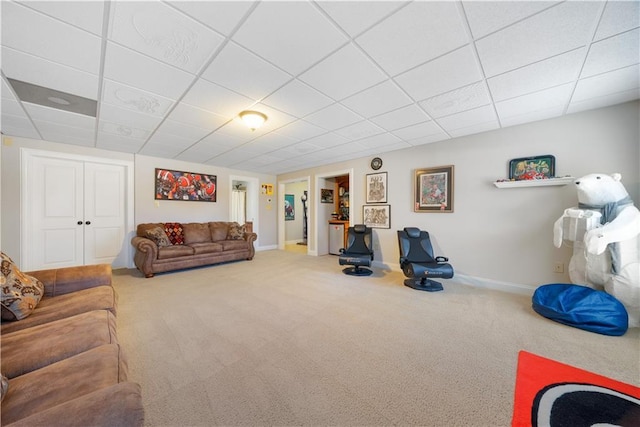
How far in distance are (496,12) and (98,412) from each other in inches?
108

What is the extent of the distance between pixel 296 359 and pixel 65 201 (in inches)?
210

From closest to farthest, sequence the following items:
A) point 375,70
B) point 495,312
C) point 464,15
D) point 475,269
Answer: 1. point 464,15
2. point 375,70
3. point 495,312
4. point 475,269

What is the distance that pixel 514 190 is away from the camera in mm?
3223

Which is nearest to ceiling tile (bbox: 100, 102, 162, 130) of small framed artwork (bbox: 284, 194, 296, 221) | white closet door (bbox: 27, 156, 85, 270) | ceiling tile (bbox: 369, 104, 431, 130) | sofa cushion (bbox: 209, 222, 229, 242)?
white closet door (bbox: 27, 156, 85, 270)

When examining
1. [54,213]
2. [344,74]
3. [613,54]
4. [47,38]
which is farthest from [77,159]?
[613,54]

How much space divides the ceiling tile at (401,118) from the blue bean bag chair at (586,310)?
2.54 meters

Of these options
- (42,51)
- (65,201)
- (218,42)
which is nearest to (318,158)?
(218,42)

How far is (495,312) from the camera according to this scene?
2.56m

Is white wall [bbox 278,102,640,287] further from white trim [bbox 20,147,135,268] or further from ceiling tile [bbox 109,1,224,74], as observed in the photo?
white trim [bbox 20,147,135,268]

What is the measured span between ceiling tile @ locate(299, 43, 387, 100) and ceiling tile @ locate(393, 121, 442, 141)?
1.39 m

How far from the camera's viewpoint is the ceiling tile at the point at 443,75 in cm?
186

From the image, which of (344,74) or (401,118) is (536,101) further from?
(344,74)

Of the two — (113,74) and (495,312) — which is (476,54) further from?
(113,74)

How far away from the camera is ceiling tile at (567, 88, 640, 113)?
2.38m
